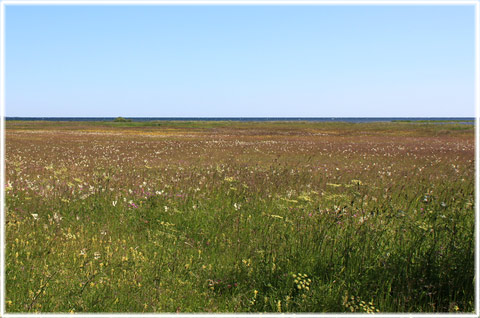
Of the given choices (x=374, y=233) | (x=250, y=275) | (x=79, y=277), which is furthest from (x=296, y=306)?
(x=79, y=277)

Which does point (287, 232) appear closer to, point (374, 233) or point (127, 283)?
point (374, 233)

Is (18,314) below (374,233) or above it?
below

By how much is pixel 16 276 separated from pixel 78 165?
1197 centimetres

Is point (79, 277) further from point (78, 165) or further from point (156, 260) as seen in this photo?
point (78, 165)

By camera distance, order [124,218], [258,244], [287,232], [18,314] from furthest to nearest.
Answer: [124,218]
[287,232]
[258,244]
[18,314]

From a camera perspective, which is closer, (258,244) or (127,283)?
(127,283)

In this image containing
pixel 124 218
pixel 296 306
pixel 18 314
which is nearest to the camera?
pixel 18 314

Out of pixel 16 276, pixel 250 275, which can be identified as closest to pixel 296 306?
pixel 250 275

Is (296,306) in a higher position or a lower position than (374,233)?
lower

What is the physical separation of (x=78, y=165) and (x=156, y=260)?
11864 mm

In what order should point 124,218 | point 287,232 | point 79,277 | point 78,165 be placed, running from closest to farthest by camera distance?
point 79,277 → point 287,232 → point 124,218 → point 78,165

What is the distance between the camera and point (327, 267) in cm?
427

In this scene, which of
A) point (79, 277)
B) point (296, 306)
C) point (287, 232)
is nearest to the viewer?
point (296, 306)

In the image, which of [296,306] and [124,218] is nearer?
[296,306]
